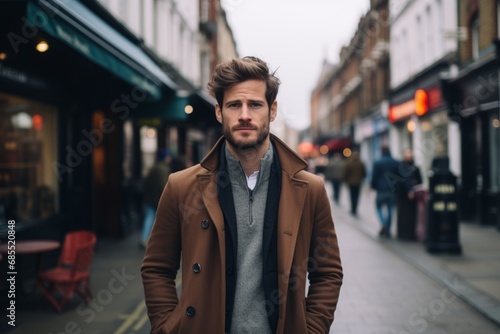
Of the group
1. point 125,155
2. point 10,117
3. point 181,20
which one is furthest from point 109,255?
point 181,20

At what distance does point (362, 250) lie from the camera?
1138 cm

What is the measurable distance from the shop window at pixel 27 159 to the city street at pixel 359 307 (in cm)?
144

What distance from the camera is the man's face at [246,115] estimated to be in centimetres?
238

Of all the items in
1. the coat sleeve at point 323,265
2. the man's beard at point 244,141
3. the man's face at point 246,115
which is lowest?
the coat sleeve at point 323,265

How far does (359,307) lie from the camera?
688 cm

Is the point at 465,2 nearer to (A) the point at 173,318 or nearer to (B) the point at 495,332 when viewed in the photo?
(B) the point at 495,332

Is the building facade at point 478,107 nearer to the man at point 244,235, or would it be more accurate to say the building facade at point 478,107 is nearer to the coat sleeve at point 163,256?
the man at point 244,235

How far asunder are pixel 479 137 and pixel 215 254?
14656 mm

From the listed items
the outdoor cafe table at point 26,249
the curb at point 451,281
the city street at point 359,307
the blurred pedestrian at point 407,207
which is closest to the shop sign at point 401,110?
the blurred pedestrian at point 407,207

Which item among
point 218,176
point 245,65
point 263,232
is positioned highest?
point 245,65

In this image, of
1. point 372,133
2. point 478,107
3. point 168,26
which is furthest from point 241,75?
point 372,133

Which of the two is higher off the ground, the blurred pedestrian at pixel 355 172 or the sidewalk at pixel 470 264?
the blurred pedestrian at pixel 355 172

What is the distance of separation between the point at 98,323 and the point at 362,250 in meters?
6.34

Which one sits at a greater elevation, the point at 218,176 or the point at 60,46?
the point at 60,46
